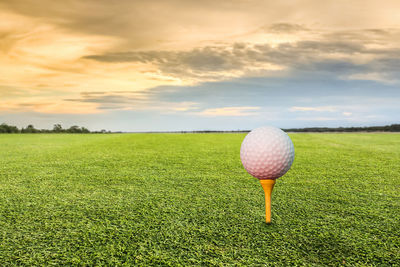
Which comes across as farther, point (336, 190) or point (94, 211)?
point (336, 190)

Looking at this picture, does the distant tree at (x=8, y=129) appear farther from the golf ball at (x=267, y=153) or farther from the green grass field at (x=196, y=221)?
the golf ball at (x=267, y=153)

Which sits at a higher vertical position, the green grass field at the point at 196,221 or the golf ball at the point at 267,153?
the golf ball at the point at 267,153

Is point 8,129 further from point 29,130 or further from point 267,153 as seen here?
point 267,153

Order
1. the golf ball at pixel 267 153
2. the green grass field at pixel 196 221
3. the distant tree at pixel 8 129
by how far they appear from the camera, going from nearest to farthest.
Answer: the green grass field at pixel 196 221
the golf ball at pixel 267 153
the distant tree at pixel 8 129

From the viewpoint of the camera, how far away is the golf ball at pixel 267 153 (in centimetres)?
227

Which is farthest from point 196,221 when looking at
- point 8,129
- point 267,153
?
point 8,129

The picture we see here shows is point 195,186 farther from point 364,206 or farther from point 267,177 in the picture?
point 364,206

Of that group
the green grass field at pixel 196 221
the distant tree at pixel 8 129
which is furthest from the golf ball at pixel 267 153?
the distant tree at pixel 8 129

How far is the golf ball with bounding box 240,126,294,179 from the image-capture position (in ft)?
7.45

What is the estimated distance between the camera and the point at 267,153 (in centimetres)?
229

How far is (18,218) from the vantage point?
2.46 meters

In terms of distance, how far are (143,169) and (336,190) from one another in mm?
3241

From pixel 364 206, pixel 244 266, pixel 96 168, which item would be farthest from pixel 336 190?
pixel 96 168

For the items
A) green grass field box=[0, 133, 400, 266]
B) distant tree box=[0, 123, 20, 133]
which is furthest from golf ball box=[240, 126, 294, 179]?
distant tree box=[0, 123, 20, 133]
